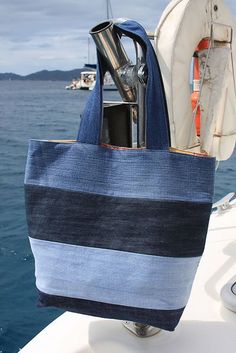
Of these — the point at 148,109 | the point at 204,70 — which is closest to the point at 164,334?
the point at 148,109

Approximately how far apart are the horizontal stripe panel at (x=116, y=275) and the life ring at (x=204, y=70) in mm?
716

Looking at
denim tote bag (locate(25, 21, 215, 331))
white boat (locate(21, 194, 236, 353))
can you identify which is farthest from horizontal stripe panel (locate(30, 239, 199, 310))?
white boat (locate(21, 194, 236, 353))

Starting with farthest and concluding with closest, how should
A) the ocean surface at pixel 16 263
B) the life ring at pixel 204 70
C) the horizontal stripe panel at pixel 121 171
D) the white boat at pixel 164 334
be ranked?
the ocean surface at pixel 16 263 < the life ring at pixel 204 70 < the white boat at pixel 164 334 < the horizontal stripe panel at pixel 121 171

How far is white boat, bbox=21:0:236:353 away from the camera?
108 cm

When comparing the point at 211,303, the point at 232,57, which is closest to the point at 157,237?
the point at 211,303

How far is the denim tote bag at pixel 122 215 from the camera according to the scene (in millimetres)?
784

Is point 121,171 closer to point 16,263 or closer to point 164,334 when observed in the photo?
point 164,334

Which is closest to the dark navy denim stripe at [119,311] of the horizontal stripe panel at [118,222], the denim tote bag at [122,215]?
the denim tote bag at [122,215]

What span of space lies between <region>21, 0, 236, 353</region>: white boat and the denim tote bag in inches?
9.9

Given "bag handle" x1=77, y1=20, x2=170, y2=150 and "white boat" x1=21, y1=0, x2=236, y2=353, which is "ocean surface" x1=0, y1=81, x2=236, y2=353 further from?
"bag handle" x1=77, y1=20, x2=170, y2=150

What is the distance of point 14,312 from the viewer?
117 inches

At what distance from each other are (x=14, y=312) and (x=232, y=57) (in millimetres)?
2194

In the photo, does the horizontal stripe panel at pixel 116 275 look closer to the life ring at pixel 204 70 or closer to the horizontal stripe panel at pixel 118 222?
the horizontal stripe panel at pixel 118 222

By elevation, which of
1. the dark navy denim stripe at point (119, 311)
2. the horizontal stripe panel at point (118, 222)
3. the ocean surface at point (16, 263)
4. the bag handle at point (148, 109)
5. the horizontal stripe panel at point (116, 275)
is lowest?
the ocean surface at point (16, 263)
